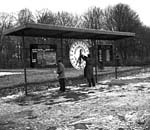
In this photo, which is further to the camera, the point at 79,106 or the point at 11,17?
the point at 11,17

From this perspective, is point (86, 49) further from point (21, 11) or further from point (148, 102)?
point (21, 11)

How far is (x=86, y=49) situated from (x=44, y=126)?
33.4 ft

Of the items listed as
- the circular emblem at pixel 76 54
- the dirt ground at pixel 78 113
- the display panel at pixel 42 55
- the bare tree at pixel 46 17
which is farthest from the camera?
the bare tree at pixel 46 17

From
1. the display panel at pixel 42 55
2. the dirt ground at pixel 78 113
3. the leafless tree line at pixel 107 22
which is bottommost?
the dirt ground at pixel 78 113

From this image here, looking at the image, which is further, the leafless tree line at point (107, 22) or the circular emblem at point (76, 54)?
the leafless tree line at point (107, 22)

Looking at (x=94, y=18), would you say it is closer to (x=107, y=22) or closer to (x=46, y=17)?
(x=107, y=22)

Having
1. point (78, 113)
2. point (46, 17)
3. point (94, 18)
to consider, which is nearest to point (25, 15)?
point (46, 17)

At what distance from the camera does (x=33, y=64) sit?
43.9ft

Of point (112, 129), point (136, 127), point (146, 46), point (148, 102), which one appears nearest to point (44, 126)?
point (112, 129)

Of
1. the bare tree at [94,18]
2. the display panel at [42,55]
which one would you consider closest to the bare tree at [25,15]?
the bare tree at [94,18]

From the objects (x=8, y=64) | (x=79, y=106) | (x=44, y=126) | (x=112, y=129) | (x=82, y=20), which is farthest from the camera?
(x=82, y=20)

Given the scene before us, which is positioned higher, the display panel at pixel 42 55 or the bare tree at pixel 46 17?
the bare tree at pixel 46 17

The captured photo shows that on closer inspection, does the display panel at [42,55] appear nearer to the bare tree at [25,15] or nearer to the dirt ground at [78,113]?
the dirt ground at [78,113]

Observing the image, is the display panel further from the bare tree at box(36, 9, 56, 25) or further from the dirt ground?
the bare tree at box(36, 9, 56, 25)
